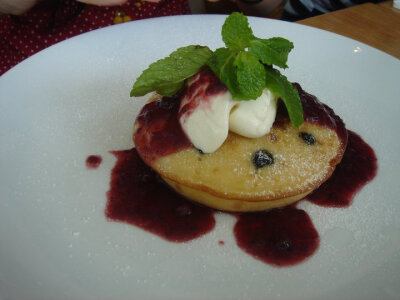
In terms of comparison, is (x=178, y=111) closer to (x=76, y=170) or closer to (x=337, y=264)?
(x=76, y=170)

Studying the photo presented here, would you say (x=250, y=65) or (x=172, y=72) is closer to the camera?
(x=250, y=65)

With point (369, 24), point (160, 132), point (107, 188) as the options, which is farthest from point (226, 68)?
point (369, 24)

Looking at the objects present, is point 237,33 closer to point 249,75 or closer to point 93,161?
point 249,75

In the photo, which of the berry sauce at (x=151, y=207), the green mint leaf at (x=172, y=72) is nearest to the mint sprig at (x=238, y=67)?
the green mint leaf at (x=172, y=72)

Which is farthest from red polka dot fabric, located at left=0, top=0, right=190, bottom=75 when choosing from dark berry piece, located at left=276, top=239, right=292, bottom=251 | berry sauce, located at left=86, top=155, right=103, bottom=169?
dark berry piece, located at left=276, top=239, right=292, bottom=251

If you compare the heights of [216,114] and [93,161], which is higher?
[216,114]

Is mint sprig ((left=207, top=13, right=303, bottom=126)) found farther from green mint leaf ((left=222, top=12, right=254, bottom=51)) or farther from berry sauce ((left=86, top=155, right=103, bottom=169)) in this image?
berry sauce ((left=86, top=155, right=103, bottom=169))

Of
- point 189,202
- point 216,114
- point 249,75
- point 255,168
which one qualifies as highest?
point 249,75

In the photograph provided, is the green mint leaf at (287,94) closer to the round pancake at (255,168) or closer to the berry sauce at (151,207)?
the round pancake at (255,168)
